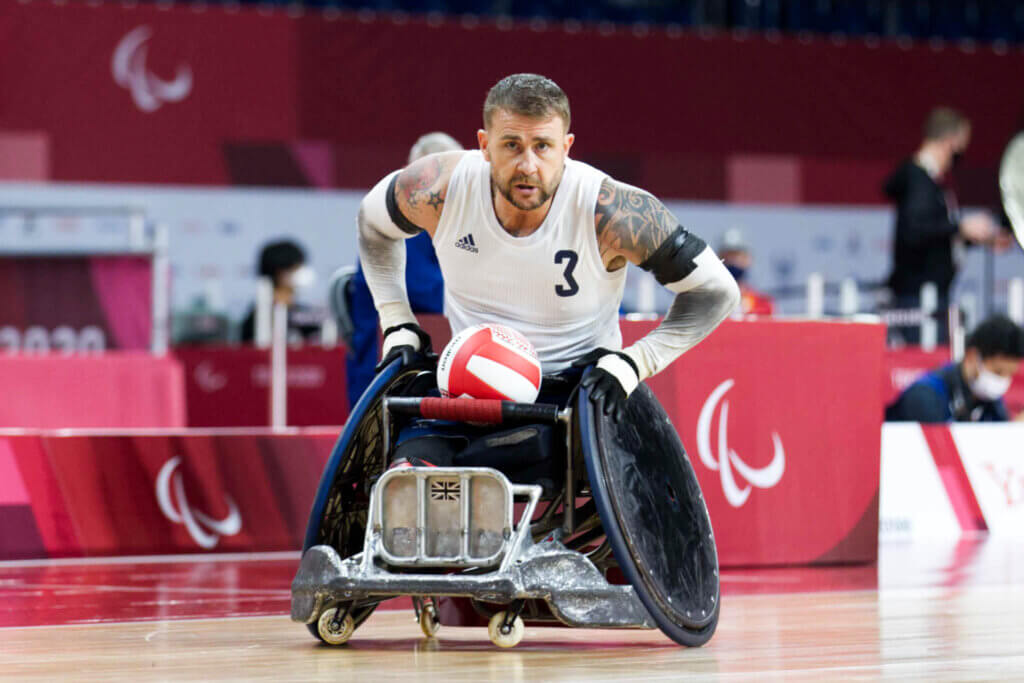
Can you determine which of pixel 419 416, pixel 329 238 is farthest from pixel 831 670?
pixel 329 238

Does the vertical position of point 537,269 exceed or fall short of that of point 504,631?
it exceeds it

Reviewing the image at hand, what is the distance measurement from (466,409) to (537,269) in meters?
0.51

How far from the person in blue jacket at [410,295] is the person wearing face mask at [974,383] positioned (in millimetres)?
3849

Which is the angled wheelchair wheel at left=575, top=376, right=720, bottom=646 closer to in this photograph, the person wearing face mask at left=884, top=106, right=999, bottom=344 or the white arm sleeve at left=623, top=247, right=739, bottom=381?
the white arm sleeve at left=623, top=247, right=739, bottom=381

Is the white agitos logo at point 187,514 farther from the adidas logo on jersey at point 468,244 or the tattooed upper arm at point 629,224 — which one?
the tattooed upper arm at point 629,224

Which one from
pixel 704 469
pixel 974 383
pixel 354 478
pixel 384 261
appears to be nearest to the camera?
pixel 354 478

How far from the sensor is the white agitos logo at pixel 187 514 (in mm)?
7969

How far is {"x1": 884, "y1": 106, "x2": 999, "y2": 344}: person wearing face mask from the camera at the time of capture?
36.7 feet

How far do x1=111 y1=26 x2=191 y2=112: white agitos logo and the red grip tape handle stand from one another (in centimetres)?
1092

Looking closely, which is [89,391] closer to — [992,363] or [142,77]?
[142,77]

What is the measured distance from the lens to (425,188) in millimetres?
4785

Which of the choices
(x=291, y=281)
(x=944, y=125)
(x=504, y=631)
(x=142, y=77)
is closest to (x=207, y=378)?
(x=291, y=281)

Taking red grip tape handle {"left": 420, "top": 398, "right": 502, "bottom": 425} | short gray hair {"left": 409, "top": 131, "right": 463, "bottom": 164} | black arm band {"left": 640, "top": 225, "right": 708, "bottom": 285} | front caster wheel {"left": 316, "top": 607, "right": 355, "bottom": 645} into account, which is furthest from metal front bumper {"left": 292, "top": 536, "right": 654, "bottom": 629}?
short gray hair {"left": 409, "top": 131, "right": 463, "bottom": 164}

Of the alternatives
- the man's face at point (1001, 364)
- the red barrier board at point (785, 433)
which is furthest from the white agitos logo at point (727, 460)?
the man's face at point (1001, 364)
